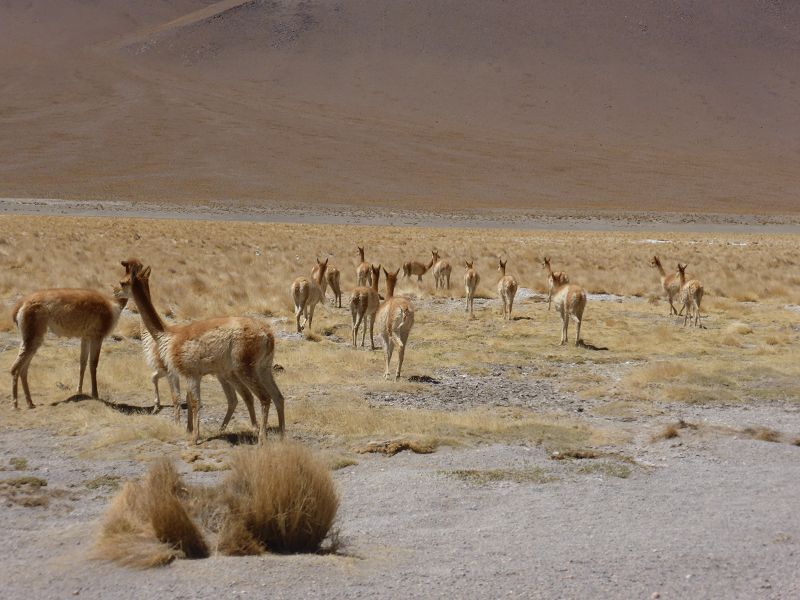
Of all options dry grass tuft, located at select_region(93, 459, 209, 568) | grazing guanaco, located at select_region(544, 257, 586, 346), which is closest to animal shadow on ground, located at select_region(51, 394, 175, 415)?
dry grass tuft, located at select_region(93, 459, 209, 568)

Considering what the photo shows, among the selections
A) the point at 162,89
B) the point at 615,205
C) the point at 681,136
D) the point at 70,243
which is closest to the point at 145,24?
the point at 162,89

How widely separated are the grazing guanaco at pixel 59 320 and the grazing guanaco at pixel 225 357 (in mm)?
1511

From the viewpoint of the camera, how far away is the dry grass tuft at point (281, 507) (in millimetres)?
5910

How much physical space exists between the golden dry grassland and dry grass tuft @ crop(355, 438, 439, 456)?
0.16 metres

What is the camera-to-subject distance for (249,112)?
12088cm

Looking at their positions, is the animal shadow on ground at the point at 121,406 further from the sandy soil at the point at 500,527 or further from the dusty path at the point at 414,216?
the dusty path at the point at 414,216

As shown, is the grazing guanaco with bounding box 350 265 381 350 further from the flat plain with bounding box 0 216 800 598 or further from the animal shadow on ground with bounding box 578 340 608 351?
the animal shadow on ground with bounding box 578 340 608 351

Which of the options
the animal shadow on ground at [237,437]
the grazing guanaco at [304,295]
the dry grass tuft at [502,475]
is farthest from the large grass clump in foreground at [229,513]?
the grazing guanaco at [304,295]

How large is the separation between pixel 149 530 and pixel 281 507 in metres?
0.84

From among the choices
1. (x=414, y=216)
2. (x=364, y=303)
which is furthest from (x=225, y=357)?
(x=414, y=216)

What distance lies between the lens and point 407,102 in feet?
438

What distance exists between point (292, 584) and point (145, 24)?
176152 mm

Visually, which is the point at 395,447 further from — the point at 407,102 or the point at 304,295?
the point at 407,102

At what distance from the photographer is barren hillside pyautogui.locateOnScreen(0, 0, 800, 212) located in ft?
309
